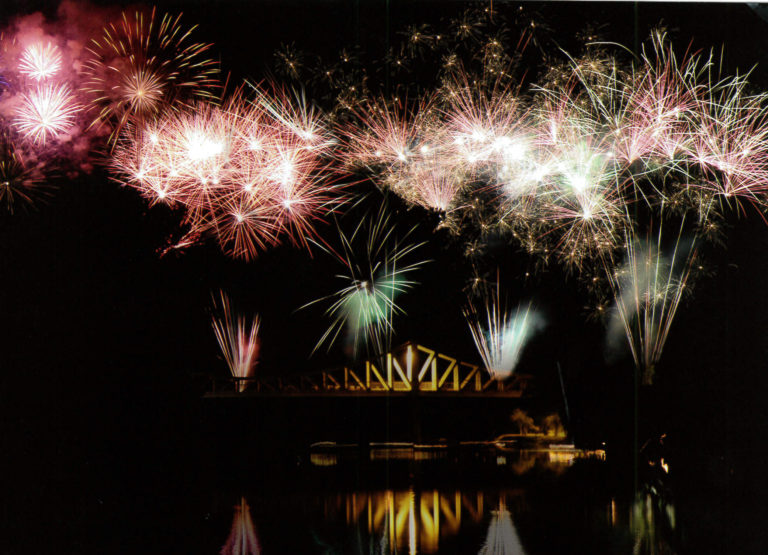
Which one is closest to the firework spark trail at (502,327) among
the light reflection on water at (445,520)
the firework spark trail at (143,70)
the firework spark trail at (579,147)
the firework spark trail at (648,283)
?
the firework spark trail at (648,283)

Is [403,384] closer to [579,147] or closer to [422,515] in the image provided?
[422,515]

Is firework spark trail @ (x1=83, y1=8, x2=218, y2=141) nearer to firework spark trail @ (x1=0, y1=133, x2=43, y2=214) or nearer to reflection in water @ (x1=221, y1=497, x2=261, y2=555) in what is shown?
firework spark trail @ (x1=0, y1=133, x2=43, y2=214)

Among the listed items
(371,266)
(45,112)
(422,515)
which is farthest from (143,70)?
(422,515)

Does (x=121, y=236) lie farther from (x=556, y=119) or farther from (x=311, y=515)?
(x=556, y=119)

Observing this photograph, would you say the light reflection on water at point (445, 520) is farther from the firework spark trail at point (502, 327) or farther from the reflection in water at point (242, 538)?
the firework spark trail at point (502, 327)

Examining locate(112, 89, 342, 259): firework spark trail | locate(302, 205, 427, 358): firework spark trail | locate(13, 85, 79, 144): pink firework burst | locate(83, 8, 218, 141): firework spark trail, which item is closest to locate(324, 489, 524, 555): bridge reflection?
locate(302, 205, 427, 358): firework spark trail

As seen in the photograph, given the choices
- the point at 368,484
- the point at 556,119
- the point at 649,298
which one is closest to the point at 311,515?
the point at 368,484
